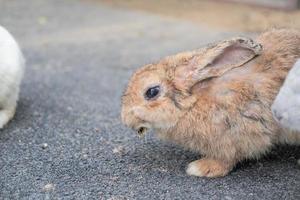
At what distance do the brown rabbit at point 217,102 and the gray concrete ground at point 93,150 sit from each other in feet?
0.67

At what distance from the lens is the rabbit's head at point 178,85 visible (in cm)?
325

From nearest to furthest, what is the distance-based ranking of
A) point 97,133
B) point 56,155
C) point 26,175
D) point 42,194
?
point 42,194 < point 26,175 < point 56,155 < point 97,133

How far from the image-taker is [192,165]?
3396 millimetres

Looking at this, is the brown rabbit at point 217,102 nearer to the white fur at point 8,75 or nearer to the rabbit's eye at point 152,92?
the rabbit's eye at point 152,92

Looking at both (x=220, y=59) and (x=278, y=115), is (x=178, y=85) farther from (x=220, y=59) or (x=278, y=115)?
(x=278, y=115)

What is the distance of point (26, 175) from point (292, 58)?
69.6 inches

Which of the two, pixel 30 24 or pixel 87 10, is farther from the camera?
pixel 87 10

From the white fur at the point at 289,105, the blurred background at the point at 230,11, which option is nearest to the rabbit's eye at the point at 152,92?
the white fur at the point at 289,105

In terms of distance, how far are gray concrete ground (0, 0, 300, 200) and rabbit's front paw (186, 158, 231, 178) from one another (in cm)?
4

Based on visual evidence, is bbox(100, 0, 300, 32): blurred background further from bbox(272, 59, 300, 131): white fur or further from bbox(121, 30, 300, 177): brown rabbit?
bbox(272, 59, 300, 131): white fur

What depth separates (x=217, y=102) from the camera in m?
3.23

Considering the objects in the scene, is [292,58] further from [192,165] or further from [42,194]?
[42,194]

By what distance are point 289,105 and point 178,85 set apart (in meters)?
0.74

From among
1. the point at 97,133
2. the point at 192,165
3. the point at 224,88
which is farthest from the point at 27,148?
the point at 224,88
